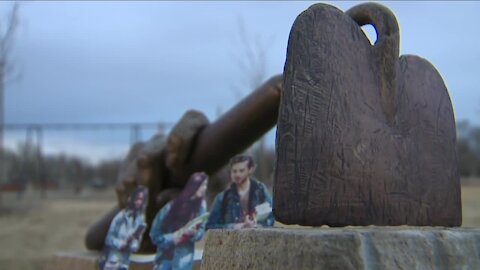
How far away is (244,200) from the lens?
14.0ft

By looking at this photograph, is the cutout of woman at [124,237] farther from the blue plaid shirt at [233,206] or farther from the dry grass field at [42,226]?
the dry grass field at [42,226]

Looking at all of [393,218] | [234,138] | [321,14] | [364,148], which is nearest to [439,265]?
[393,218]

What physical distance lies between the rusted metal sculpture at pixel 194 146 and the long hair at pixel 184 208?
0.61 metres

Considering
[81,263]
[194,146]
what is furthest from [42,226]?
[194,146]

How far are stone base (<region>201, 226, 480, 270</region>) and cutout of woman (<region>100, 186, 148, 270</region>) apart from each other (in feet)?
6.89

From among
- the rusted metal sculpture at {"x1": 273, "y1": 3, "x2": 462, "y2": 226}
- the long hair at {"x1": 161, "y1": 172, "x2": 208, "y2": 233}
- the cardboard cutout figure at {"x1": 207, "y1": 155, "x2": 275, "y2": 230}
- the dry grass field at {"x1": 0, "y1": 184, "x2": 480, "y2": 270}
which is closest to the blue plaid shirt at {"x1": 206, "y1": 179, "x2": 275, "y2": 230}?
the cardboard cutout figure at {"x1": 207, "y1": 155, "x2": 275, "y2": 230}

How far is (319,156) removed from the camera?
276cm

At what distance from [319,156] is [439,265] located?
1.99 ft

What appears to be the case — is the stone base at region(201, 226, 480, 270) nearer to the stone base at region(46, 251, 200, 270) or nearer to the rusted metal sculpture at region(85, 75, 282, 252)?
the rusted metal sculpture at region(85, 75, 282, 252)

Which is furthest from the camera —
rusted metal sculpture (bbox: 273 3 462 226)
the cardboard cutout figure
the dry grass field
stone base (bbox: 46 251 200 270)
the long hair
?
the dry grass field

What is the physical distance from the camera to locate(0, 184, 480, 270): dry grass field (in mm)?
8938

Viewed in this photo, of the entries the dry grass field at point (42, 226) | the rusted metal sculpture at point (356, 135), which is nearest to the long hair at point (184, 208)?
the rusted metal sculpture at point (356, 135)

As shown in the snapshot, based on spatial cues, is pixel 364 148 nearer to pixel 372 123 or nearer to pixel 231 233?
pixel 372 123

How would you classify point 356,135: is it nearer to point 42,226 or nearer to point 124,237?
point 124,237
